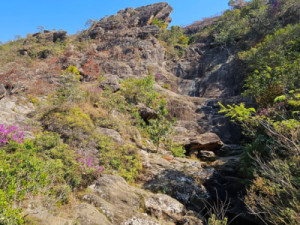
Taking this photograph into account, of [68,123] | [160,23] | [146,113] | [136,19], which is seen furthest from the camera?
[160,23]

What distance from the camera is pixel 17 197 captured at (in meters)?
3.70

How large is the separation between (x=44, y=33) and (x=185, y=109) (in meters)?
27.1

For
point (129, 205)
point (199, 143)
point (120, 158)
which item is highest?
point (120, 158)

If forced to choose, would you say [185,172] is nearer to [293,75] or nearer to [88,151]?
[88,151]

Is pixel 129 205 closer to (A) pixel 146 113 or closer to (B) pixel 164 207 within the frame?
(B) pixel 164 207

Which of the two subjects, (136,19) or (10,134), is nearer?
(10,134)

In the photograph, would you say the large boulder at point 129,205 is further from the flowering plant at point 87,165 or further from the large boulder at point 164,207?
the flowering plant at point 87,165

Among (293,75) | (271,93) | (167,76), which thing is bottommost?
(271,93)

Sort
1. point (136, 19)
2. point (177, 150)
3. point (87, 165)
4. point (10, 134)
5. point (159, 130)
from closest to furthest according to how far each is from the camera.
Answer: point (10, 134) < point (87, 165) < point (159, 130) < point (177, 150) < point (136, 19)

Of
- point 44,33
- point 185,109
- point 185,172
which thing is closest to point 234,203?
point 185,172

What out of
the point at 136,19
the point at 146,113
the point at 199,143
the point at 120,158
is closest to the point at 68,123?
the point at 120,158

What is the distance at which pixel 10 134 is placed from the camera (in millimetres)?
6836

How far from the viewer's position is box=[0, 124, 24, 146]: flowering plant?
6.55 meters

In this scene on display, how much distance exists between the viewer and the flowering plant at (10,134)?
655 centimetres
